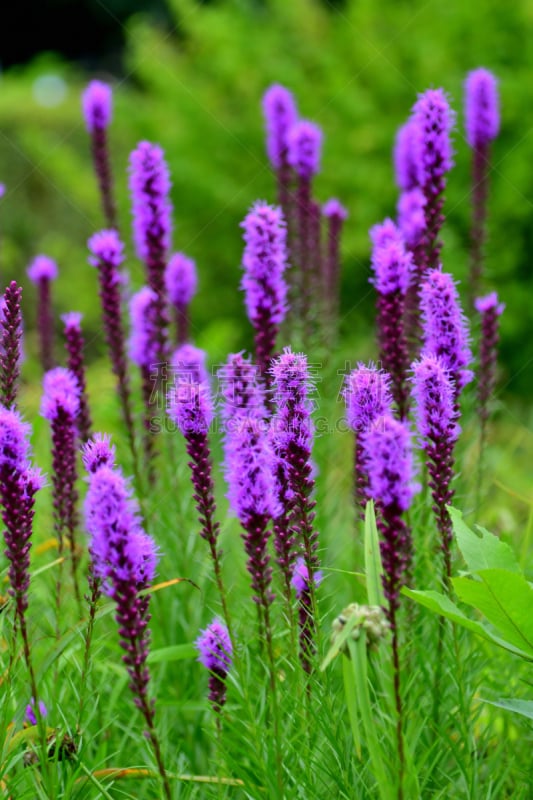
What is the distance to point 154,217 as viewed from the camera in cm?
367

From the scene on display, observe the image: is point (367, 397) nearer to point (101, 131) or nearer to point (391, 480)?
point (391, 480)

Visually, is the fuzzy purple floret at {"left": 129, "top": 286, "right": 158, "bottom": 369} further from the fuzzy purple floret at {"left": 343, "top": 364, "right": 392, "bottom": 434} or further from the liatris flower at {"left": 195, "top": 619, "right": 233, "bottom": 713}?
the fuzzy purple floret at {"left": 343, "top": 364, "right": 392, "bottom": 434}

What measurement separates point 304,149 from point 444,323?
2.35m

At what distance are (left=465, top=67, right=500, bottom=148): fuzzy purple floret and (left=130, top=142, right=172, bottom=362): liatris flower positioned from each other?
1.51 m

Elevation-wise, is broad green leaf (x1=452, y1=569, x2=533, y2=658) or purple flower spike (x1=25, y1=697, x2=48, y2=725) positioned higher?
broad green leaf (x1=452, y1=569, x2=533, y2=658)

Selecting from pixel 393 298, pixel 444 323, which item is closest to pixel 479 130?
pixel 393 298

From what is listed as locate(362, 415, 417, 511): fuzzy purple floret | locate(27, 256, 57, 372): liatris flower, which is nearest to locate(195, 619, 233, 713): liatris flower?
locate(362, 415, 417, 511): fuzzy purple floret

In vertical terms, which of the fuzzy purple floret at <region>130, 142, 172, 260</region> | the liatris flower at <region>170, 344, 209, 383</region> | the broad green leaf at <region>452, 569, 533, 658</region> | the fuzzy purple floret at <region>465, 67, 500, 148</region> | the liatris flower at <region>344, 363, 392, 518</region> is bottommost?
the broad green leaf at <region>452, 569, 533, 658</region>

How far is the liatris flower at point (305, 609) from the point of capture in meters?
2.12

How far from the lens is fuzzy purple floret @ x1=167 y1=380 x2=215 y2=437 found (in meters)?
1.92

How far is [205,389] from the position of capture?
1975 millimetres

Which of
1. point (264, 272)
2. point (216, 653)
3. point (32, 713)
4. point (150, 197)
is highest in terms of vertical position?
point (150, 197)

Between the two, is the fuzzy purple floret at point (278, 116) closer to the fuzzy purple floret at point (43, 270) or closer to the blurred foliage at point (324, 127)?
the fuzzy purple floret at point (43, 270)

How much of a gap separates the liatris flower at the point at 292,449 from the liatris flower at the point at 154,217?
1774mm
